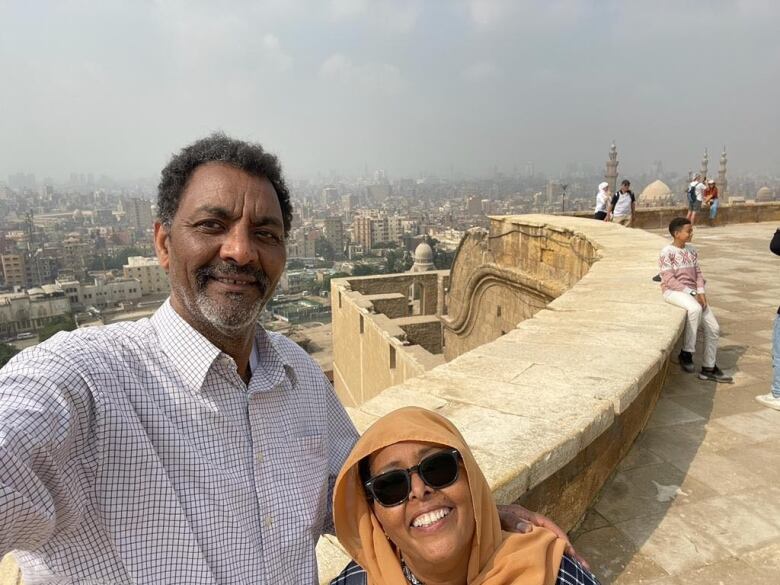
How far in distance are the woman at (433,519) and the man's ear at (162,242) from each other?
0.67 meters

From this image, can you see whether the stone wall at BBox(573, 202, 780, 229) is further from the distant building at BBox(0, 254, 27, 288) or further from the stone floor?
the distant building at BBox(0, 254, 27, 288)

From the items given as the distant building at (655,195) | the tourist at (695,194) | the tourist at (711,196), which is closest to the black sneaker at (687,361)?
the tourist at (695,194)

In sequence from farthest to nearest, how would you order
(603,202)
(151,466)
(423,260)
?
(423,260) < (603,202) < (151,466)

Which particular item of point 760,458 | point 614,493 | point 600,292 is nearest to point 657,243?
point 600,292

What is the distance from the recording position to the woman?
43.8 inches

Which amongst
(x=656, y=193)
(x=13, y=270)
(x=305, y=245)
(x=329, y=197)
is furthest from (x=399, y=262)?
(x=329, y=197)

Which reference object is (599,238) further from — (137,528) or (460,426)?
(137,528)

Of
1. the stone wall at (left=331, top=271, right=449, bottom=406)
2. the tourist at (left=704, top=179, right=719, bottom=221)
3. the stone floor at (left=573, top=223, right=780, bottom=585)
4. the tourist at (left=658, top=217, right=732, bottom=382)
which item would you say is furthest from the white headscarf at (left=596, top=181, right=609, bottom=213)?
the stone floor at (left=573, top=223, right=780, bottom=585)

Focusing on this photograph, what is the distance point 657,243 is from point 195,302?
256 inches

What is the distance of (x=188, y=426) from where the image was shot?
107 cm

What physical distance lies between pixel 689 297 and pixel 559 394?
208 centimetres

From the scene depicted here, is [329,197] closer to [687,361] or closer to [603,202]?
[603,202]

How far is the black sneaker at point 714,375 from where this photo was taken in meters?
3.62

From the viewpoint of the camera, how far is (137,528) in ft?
3.17
